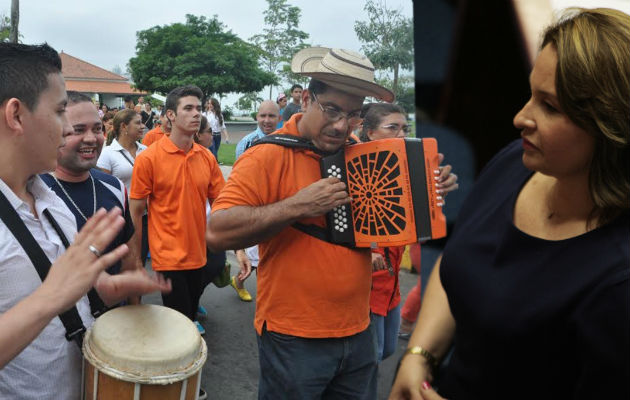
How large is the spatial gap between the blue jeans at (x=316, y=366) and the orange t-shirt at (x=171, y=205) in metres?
1.66

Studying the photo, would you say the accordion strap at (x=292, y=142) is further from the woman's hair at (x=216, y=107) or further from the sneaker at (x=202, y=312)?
the woman's hair at (x=216, y=107)

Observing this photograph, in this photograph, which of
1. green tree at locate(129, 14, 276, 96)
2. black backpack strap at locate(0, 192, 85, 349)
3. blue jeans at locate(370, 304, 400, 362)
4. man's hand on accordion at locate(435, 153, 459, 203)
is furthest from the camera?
green tree at locate(129, 14, 276, 96)

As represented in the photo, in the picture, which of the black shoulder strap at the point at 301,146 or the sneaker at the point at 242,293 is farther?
the sneaker at the point at 242,293

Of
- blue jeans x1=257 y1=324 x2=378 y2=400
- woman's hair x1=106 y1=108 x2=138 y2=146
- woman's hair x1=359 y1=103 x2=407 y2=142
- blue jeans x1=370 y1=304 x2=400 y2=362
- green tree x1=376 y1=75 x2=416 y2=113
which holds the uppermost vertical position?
green tree x1=376 y1=75 x2=416 y2=113

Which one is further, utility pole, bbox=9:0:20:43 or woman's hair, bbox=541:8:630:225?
utility pole, bbox=9:0:20:43

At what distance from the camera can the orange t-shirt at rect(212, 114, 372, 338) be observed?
2037 millimetres

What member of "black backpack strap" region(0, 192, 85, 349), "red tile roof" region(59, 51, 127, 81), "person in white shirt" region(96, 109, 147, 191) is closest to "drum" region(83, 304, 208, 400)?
"black backpack strap" region(0, 192, 85, 349)

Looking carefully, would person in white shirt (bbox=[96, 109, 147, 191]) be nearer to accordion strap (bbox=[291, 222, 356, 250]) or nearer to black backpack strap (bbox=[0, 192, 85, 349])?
accordion strap (bbox=[291, 222, 356, 250])

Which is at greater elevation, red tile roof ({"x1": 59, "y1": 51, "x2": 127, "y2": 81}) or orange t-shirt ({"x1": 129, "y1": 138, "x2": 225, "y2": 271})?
red tile roof ({"x1": 59, "y1": 51, "x2": 127, "y2": 81})

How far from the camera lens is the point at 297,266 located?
80.5 inches

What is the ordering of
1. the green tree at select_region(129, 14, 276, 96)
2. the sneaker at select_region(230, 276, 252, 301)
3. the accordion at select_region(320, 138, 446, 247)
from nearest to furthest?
the accordion at select_region(320, 138, 446, 247) < the sneaker at select_region(230, 276, 252, 301) < the green tree at select_region(129, 14, 276, 96)

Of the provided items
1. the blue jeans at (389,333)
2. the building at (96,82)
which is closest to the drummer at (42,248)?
the blue jeans at (389,333)

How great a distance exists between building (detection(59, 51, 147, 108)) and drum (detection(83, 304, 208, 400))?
55449mm

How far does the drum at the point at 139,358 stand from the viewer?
1544mm
